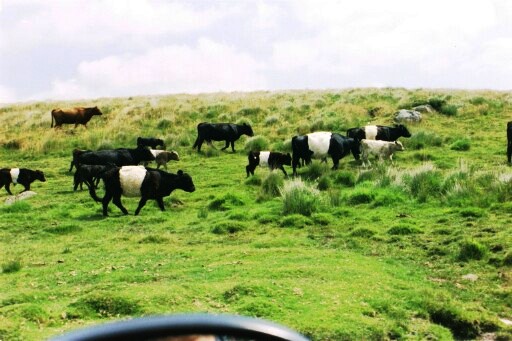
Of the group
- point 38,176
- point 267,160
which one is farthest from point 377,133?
point 38,176

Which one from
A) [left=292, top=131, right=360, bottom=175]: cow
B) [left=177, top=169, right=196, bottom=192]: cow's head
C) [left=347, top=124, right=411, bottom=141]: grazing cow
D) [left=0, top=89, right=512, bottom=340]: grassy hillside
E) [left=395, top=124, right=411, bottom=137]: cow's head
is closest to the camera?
[left=0, top=89, right=512, bottom=340]: grassy hillside

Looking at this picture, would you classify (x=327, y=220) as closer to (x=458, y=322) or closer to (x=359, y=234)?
(x=359, y=234)

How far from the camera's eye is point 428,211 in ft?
46.5

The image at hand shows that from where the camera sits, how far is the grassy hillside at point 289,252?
7.67 m

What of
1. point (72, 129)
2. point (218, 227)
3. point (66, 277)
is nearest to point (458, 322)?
point (66, 277)

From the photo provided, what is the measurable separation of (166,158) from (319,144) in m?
6.01

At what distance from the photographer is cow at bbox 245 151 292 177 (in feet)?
73.4

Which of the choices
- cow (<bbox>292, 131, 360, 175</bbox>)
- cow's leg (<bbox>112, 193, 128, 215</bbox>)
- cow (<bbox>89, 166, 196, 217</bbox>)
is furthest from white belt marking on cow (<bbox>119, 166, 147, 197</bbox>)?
cow (<bbox>292, 131, 360, 175</bbox>)

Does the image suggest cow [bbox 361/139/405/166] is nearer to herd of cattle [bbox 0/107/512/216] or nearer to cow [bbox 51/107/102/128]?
herd of cattle [bbox 0/107/512/216]

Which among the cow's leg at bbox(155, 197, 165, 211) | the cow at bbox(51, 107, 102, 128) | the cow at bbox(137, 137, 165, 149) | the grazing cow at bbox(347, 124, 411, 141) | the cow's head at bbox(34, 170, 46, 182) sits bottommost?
the cow's leg at bbox(155, 197, 165, 211)

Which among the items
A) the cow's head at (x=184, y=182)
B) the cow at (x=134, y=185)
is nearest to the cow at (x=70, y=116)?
the cow's head at (x=184, y=182)

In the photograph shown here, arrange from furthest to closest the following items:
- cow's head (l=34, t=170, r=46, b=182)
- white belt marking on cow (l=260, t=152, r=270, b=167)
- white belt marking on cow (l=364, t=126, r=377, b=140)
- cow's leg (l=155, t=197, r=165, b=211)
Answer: white belt marking on cow (l=364, t=126, r=377, b=140) → white belt marking on cow (l=260, t=152, r=270, b=167) → cow's head (l=34, t=170, r=46, b=182) → cow's leg (l=155, t=197, r=165, b=211)

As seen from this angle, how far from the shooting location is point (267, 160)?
23.0 metres

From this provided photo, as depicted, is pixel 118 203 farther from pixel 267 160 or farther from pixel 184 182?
pixel 267 160
